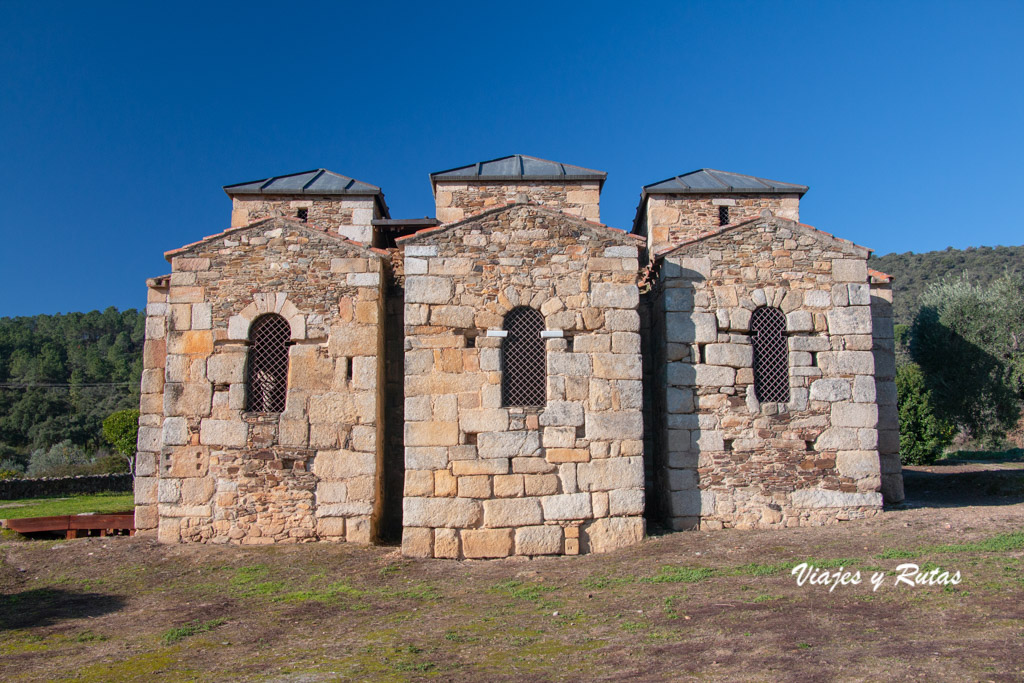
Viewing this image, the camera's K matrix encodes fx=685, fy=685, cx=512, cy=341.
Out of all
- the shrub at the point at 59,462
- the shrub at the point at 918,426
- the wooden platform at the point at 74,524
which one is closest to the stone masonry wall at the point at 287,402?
the wooden platform at the point at 74,524

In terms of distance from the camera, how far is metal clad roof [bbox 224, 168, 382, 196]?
14.4m

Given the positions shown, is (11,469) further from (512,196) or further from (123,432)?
(512,196)

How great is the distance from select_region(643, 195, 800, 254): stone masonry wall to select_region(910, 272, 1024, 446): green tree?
35.2 ft

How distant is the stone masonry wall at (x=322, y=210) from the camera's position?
14.3 meters

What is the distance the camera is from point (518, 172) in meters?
14.7

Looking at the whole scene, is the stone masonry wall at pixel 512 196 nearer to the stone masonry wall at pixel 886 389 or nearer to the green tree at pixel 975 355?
the stone masonry wall at pixel 886 389

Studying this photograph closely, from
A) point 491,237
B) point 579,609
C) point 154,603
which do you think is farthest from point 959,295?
point 154,603

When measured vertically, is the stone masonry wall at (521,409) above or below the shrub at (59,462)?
above

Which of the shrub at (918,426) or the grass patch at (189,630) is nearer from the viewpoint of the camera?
the grass patch at (189,630)

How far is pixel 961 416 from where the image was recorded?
70.1ft

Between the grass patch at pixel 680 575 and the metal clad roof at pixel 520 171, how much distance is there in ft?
28.5

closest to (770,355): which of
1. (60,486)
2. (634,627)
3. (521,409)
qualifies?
(521,409)

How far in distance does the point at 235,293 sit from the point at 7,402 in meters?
41.8

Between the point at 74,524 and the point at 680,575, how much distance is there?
989cm
